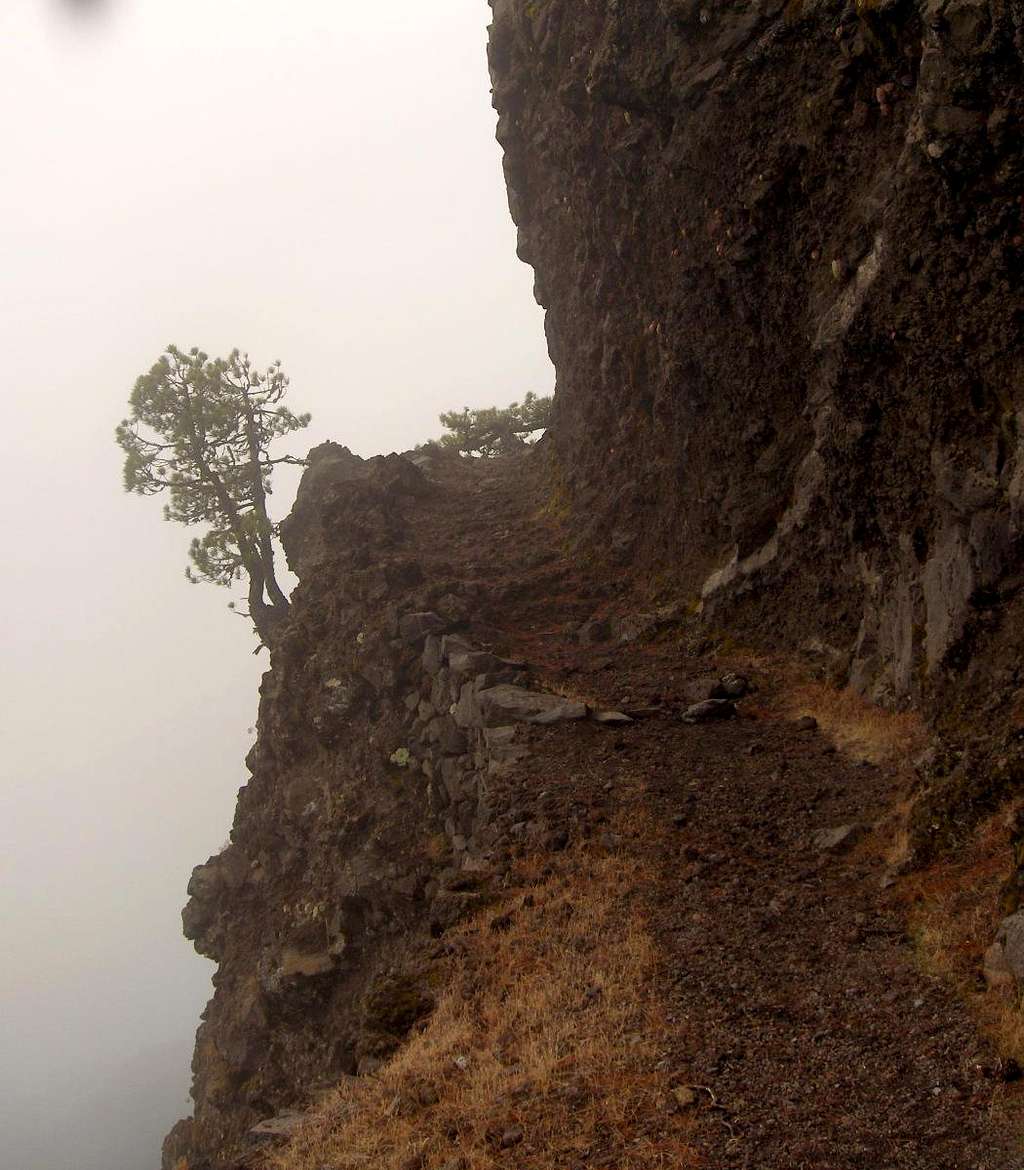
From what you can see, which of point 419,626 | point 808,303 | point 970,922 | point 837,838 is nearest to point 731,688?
point 837,838

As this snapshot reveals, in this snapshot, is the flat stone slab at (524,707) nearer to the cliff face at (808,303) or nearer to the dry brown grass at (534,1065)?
the cliff face at (808,303)

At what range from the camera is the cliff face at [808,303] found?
13.3 m

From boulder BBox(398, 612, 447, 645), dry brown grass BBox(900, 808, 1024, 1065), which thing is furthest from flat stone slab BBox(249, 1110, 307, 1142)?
Result: boulder BBox(398, 612, 447, 645)

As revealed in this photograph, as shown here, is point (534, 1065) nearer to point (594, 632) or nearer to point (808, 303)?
point (594, 632)

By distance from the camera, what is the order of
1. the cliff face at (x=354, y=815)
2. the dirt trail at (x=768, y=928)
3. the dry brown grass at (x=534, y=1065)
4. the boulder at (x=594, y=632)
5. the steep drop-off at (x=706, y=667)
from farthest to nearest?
the boulder at (x=594, y=632), the cliff face at (x=354, y=815), the steep drop-off at (x=706, y=667), the dry brown grass at (x=534, y=1065), the dirt trail at (x=768, y=928)

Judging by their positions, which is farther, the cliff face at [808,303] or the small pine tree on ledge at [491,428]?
the small pine tree on ledge at [491,428]

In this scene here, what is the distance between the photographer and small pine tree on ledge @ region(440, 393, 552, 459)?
42.2m

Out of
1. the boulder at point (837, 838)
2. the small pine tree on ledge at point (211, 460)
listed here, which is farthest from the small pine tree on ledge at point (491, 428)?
the boulder at point (837, 838)

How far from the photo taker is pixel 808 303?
17.3 meters

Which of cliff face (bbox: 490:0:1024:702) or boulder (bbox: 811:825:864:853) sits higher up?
cliff face (bbox: 490:0:1024:702)

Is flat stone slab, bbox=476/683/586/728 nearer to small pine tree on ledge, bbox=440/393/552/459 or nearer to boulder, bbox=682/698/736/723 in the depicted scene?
boulder, bbox=682/698/736/723

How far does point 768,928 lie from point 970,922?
238 centimetres

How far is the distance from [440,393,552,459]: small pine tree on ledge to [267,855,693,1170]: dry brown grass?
102 ft

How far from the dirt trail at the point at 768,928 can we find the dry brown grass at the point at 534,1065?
421mm
